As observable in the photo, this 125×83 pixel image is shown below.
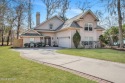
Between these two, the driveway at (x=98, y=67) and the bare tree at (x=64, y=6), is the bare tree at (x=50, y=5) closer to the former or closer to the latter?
the bare tree at (x=64, y=6)

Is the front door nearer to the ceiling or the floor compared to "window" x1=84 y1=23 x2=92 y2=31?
nearer to the floor

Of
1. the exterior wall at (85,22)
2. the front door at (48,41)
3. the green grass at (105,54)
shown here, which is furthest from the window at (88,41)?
the green grass at (105,54)

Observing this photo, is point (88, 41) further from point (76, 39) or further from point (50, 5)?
point (50, 5)

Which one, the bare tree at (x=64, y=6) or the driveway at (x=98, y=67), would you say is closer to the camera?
the driveway at (x=98, y=67)

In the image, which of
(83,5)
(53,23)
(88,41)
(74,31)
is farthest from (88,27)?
(83,5)

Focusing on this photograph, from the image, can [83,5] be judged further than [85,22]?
Yes

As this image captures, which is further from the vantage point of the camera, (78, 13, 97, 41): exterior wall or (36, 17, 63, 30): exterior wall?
(36, 17, 63, 30): exterior wall

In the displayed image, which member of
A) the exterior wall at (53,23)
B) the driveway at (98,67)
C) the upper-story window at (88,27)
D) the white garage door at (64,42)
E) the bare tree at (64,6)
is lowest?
the driveway at (98,67)

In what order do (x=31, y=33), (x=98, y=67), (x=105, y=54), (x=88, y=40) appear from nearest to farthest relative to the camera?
(x=98, y=67) → (x=105, y=54) → (x=88, y=40) → (x=31, y=33)

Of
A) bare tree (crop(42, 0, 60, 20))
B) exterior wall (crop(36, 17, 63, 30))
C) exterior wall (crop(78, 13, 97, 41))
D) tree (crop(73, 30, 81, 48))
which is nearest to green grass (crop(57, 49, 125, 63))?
tree (crop(73, 30, 81, 48))

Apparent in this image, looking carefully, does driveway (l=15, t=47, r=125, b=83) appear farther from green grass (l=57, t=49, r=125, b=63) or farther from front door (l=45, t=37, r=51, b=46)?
front door (l=45, t=37, r=51, b=46)

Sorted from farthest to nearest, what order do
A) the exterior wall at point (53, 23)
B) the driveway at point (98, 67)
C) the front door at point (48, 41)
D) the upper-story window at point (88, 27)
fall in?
the front door at point (48, 41) < the exterior wall at point (53, 23) < the upper-story window at point (88, 27) < the driveway at point (98, 67)

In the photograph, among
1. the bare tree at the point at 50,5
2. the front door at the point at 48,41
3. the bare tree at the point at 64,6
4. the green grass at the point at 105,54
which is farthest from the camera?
the bare tree at the point at 64,6

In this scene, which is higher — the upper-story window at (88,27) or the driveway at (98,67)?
the upper-story window at (88,27)
